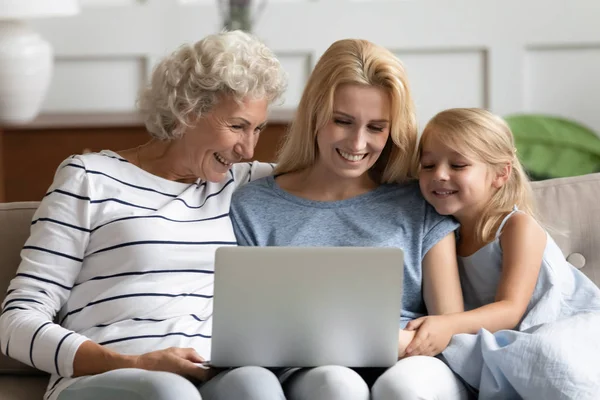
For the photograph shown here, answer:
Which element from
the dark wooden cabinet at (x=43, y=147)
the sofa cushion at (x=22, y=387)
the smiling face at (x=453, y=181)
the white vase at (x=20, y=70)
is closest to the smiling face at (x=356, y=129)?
the smiling face at (x=453, y=181)

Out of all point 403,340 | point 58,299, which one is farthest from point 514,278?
point 58,299

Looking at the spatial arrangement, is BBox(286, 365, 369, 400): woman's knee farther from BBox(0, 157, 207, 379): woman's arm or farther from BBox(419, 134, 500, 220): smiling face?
BBox(419, 134, 500, 220): smiling face

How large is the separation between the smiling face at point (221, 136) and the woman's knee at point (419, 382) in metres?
0.55

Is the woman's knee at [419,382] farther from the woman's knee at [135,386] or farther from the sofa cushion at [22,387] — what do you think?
the sofa cushion at [22,387]

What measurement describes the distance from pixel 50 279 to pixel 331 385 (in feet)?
1.88

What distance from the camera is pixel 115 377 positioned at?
5.33 feet

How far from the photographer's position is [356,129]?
194 centimetres

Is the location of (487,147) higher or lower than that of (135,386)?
higher

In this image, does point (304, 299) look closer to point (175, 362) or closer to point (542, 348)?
point (175, 362)

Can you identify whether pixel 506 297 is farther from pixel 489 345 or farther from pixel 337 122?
pixel 337 122

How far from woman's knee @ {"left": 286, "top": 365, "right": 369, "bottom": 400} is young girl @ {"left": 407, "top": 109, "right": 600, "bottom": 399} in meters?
0.18

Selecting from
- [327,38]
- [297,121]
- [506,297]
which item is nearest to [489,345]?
[506,297]

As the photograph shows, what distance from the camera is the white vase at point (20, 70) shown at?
3.41 meters

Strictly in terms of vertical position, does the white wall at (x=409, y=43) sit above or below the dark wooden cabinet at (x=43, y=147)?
above
